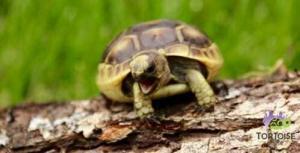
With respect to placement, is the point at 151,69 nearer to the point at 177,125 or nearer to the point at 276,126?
the point at 177,125

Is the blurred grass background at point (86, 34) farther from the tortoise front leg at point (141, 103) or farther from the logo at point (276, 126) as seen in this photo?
the logo at point (276, 126)

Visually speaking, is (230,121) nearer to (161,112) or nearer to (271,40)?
(161,112)

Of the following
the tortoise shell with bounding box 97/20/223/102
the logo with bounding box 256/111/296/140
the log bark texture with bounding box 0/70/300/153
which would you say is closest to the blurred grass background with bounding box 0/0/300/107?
the log bark texture with bounding box 0/70/300/153

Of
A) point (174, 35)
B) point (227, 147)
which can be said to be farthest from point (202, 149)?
point (174, 35)

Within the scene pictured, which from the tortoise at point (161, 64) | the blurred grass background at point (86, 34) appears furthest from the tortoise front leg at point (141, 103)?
the blurred grass background at point (86, 34)

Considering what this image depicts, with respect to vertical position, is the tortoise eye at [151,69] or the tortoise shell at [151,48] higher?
the tortoise shell at [151,48]

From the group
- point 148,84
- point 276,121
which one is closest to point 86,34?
point 148,84
